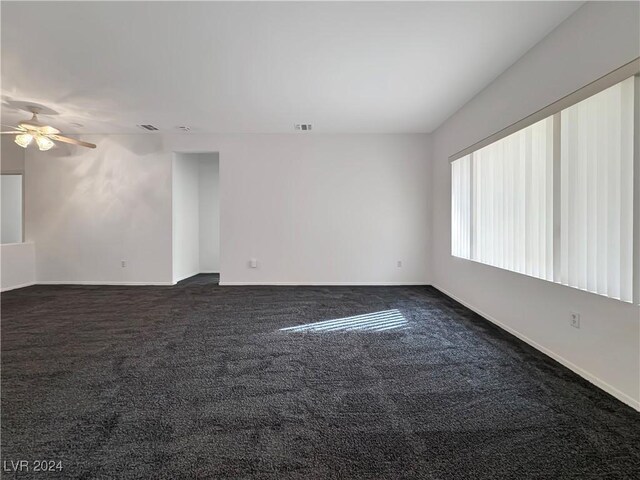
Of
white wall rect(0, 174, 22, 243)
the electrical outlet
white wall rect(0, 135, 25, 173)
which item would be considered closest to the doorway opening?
white wall rect(0, 135, 25, 173)

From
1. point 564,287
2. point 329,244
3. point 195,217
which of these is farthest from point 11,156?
point 564,287

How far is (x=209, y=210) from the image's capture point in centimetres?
716

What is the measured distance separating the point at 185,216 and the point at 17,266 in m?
2.98

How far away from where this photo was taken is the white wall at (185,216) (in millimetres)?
5870

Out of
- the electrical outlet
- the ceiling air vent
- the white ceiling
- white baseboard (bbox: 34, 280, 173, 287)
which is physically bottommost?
white baseboard (bbox: 34, 280, 173, 287)

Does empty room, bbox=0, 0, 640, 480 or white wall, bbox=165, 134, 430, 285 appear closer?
empty room, bbox=0, 0, 640, 480

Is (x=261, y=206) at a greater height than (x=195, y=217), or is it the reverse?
(x=261, y=206)

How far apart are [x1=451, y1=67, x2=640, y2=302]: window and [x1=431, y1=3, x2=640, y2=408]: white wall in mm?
144

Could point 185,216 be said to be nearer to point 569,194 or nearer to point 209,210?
point 209,210

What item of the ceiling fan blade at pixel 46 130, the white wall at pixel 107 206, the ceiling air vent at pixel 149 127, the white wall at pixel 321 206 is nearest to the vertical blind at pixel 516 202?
the white wall at pixel 321 206

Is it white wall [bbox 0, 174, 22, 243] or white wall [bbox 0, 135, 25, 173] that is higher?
white wall [bbox 0, 135, 25, 173]

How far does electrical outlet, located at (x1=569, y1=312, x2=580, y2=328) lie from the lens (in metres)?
2.31

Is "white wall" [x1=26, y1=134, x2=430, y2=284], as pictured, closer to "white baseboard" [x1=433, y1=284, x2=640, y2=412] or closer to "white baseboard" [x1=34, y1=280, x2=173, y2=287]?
"white baseboard" [x1=34, y1=280, x2=173, y2=287]

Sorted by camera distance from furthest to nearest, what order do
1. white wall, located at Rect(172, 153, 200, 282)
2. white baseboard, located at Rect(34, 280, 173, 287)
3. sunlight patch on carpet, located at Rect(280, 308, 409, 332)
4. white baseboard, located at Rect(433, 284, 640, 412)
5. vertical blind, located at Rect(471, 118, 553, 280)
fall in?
1. white wall, located at Rect(172, 153, 200, 282)
2. white baseboard, located at Rect(34, 280, 173, 287)
3. sunlight patch on carpet, located at Rect(280, 308, 409, 332)
4. vertical blind, located at Rect(471, 118, 553, 280)
5. white baseboard, located at Rect(433, 284, 640, 412)
